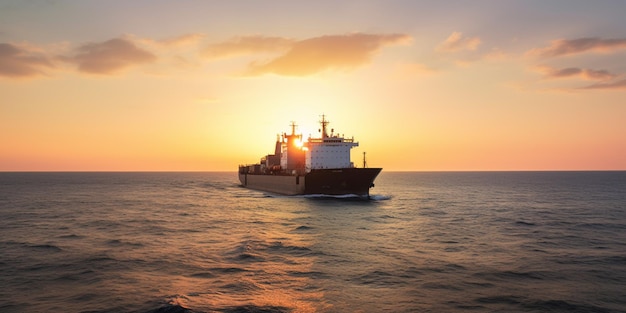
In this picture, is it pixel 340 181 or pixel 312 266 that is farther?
pixel 340 181

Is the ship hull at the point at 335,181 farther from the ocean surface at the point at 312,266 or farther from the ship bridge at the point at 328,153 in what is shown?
the ocean surface at the point at 312,266

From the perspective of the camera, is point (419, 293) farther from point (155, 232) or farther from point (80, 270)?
point (155, 232)

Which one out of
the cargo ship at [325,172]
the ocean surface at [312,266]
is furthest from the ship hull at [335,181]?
the ocean surface at [312,266]

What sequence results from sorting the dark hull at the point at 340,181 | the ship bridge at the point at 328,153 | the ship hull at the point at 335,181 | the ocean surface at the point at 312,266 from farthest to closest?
the ship bridge at the point at 328,153 → the ship hull at the point at 335,181 → the dark hull at the point at 340,181 → the ocean surface at the point at 312,266

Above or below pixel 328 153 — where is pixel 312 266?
below

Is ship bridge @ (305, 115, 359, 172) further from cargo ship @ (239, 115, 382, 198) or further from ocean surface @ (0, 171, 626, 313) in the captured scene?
ocean surface @ (0, 171, 626, 313)

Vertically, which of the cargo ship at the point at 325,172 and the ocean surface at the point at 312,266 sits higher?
the cargo ship at the point at 325,172

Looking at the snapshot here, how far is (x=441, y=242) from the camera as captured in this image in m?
29.5

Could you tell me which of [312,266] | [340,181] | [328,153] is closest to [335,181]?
[340,181]

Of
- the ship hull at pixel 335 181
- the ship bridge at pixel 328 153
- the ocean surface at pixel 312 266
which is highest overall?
the ship bridge at pixel 328 153

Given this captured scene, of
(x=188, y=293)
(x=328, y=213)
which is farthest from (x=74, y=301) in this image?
(x=328, y=213)

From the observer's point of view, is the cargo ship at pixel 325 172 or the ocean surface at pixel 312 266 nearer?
the ocean surface at pixel 312 266

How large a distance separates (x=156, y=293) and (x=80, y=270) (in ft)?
22.6

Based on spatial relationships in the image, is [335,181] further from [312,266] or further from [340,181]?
[312,266]
